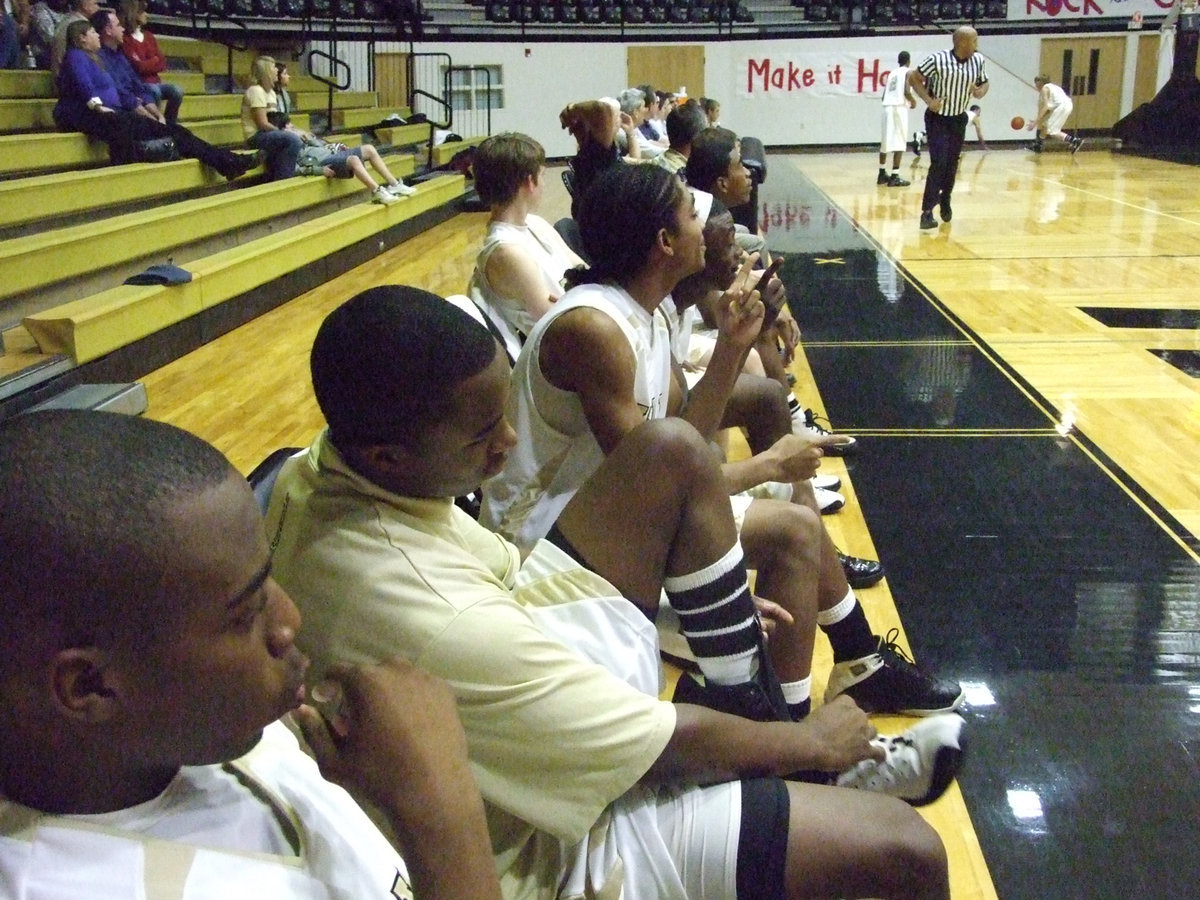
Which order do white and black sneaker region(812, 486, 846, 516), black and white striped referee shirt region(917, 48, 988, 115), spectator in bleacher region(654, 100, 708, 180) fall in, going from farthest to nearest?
1. black and white striped referee shirt region(917, 48, 988, 115)
2. spectator in bleacher region(654, 100, 708, 180)
3. white and black sneaker region(812, 486, 846, 516)

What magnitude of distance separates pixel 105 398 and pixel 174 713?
3.25m

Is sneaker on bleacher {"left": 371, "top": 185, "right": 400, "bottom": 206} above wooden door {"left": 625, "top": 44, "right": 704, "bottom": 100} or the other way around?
the other way around

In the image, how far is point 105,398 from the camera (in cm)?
360

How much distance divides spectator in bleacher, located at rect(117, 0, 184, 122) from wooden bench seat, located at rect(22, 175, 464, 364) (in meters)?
1.23

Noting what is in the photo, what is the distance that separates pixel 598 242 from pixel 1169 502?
6.45ft

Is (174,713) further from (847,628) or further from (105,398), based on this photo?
(105,398)

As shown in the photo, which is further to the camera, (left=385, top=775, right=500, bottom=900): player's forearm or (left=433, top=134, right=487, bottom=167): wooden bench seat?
(left=433, top=134, right=487, bottom=167): wooden bench seat

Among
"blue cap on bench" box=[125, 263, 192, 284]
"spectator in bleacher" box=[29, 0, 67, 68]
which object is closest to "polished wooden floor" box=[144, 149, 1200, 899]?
"blue cap on bench" box=[125, 263, 192, 284]

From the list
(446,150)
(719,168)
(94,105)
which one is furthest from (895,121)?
(719,168)

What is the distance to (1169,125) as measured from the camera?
15.5 meters

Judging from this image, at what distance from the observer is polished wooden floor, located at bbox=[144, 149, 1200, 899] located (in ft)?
6.02

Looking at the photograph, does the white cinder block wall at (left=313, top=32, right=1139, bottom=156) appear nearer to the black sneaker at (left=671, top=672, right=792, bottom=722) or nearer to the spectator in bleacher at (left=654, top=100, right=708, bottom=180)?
the spectator in bleacher at (left=654, top=100, right=708, bottom=180)

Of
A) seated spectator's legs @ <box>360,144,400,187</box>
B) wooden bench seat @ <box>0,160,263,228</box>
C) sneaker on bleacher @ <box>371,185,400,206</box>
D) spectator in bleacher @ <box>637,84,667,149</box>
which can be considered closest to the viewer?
wooden bench seat @ <box>0,160,263,228</box>

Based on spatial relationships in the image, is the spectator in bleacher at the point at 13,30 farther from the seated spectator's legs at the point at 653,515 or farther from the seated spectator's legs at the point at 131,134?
the seated spectator's legs at the point at 653,515
